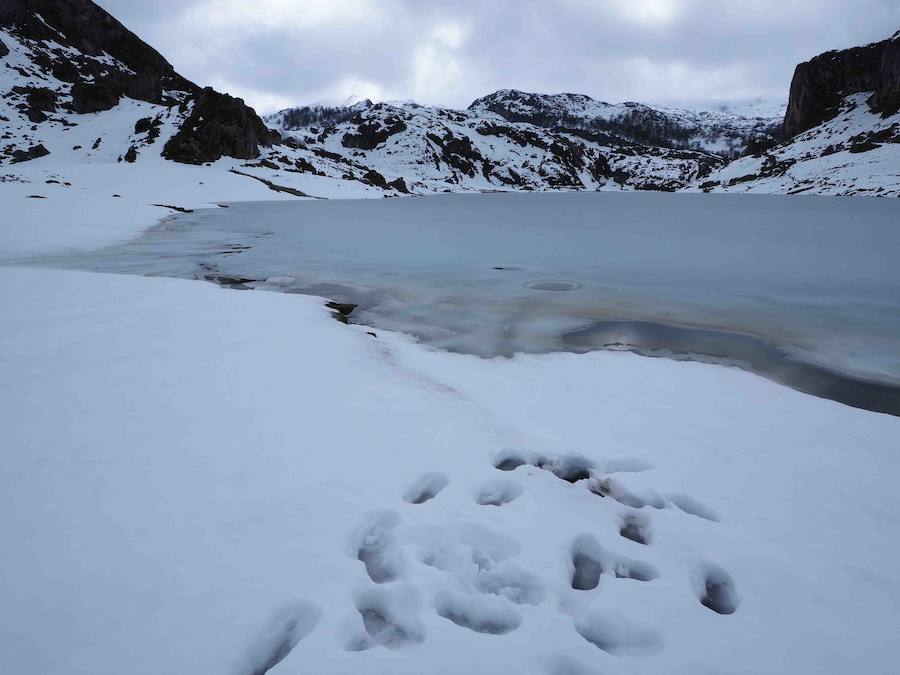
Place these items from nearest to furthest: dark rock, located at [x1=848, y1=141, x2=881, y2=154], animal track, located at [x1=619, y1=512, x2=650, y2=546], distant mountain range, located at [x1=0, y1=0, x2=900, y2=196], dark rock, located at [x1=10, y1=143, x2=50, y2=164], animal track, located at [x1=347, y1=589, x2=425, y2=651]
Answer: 1. animal track, located at [x1=347, y1=589, x2=425, y2=651]
2. animal track, located at [x1=619, y1=512, x2=650, y2=546]
3. dark rock, located at [x1=10, y1=143, x2=50, y2=164]
4. distant mountain range, located at [x1=0, y1=0, x2=900, y2=196]
5. dark rock, located at [x1=848, y1=141, x2=881, y2=154]

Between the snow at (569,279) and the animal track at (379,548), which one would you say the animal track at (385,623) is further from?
the snow at (569,279)

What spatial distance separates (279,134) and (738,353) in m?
114

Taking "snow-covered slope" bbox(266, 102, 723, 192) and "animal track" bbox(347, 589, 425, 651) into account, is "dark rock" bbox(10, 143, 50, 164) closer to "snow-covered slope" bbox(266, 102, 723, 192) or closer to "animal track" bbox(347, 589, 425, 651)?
"animal track" bbox(347, 589, 425, 651)

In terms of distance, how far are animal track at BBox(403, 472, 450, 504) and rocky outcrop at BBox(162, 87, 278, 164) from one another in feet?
206

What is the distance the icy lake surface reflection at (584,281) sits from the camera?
20.5 feet

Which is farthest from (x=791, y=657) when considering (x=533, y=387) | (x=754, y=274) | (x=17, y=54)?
(x=17, y=54)

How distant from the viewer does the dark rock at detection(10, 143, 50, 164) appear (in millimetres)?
53781

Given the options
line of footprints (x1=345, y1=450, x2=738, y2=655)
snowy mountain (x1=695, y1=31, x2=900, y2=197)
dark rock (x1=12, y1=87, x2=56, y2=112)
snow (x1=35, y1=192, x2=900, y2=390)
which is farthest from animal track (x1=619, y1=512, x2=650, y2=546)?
dark rock (x1=12, y1=87, x2=56, y2=112)

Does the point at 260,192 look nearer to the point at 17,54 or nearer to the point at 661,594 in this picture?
the point at 661,594

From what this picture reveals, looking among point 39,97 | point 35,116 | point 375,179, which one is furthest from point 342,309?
point 39,97

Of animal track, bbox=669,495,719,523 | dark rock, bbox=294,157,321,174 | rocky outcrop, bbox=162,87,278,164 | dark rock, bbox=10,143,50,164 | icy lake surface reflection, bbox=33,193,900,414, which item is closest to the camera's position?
animal track, bbox=669,495,719,523

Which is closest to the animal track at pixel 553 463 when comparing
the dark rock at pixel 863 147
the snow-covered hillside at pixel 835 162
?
the snow-covered hillside at pixel 835 162

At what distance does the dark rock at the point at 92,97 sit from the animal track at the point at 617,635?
95.5 m

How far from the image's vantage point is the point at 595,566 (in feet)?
8.45
